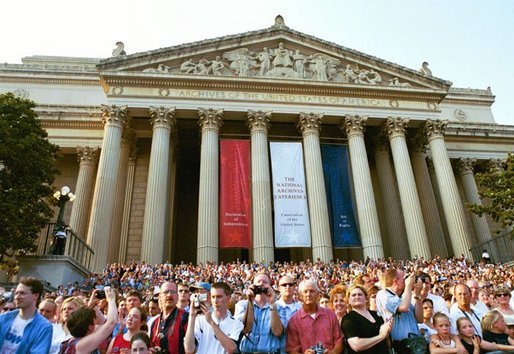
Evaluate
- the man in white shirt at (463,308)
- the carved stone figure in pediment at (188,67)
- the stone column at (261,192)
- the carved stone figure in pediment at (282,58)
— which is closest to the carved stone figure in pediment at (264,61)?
the carved stone figure in pediment at (282,58)

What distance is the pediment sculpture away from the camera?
24.1 meters

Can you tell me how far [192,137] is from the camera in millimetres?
27250

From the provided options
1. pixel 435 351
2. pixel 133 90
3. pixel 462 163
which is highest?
pixel 133 90

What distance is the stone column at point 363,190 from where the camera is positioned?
2100 centimetres

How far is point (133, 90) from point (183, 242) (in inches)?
434

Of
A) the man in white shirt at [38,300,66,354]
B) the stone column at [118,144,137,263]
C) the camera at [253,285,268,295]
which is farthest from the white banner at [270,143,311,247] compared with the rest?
the camera at [253,285,268,295]

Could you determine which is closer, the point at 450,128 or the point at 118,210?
the point at 118,210

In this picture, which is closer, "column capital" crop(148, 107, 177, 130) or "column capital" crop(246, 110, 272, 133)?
"column capital" crop(148, 107, 177, 130)

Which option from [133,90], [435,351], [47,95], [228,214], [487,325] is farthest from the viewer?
[47,95]

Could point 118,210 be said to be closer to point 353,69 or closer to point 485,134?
point 353,69

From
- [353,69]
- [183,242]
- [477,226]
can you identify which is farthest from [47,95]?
[477,226]

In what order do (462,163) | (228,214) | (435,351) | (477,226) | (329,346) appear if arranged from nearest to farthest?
(329,346)
(435,351)
(228,214)
(477,226)
(462,163)

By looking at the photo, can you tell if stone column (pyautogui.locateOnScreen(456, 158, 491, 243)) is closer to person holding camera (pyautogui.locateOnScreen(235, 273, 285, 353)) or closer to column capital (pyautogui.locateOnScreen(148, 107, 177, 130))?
A: column capital (pyautogui.locateOnScreen(148, 107, 177, 130))

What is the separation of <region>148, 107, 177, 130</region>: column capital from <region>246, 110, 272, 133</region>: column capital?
456 cm
